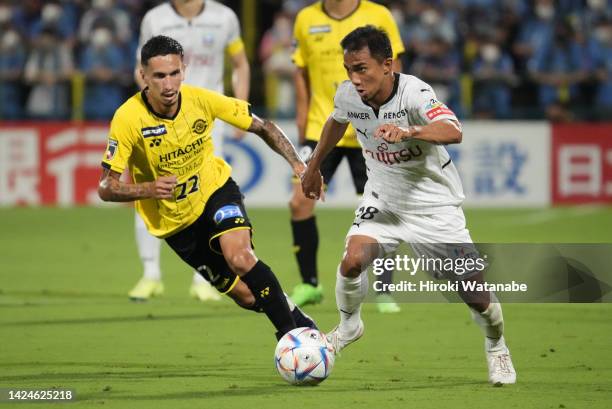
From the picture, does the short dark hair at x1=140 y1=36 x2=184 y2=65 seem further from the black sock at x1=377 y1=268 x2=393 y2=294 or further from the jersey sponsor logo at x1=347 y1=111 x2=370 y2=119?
the black sock at x1=377 y1=268 x2=393 y2=294

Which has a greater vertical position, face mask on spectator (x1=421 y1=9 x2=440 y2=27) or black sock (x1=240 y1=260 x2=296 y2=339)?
face mask on spectator (x1=421 y1=9 x2=440 y2=27)

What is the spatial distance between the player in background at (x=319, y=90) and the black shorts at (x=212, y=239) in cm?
214

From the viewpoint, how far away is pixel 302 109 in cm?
964

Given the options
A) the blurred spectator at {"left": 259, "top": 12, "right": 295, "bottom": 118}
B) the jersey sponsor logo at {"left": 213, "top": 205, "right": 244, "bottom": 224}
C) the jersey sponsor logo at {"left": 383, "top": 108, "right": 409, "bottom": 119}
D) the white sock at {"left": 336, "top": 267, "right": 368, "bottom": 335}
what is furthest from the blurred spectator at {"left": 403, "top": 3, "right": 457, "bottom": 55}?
the jersey sponsor logo at {"left": 383, "top": 108, "right": 409, "bottom": 119}

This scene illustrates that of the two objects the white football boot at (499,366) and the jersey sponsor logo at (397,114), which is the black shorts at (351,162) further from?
the white football boot at (499,366)

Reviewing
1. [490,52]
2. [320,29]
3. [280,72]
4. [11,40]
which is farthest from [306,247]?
[11,40]

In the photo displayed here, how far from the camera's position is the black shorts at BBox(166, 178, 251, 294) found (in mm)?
7133

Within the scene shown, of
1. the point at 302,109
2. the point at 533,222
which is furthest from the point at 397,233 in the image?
the point at 533,222

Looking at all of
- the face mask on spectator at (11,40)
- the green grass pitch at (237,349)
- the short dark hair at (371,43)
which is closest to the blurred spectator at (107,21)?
the face mask on spectator at (11,40)

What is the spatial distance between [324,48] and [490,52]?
381 inches

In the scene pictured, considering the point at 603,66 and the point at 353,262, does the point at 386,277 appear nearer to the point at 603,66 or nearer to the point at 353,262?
the point at 353,262

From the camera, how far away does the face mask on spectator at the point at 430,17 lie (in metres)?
18.9

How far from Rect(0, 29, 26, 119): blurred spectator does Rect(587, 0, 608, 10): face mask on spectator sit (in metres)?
8.81

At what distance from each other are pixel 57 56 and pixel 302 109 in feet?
32.0
